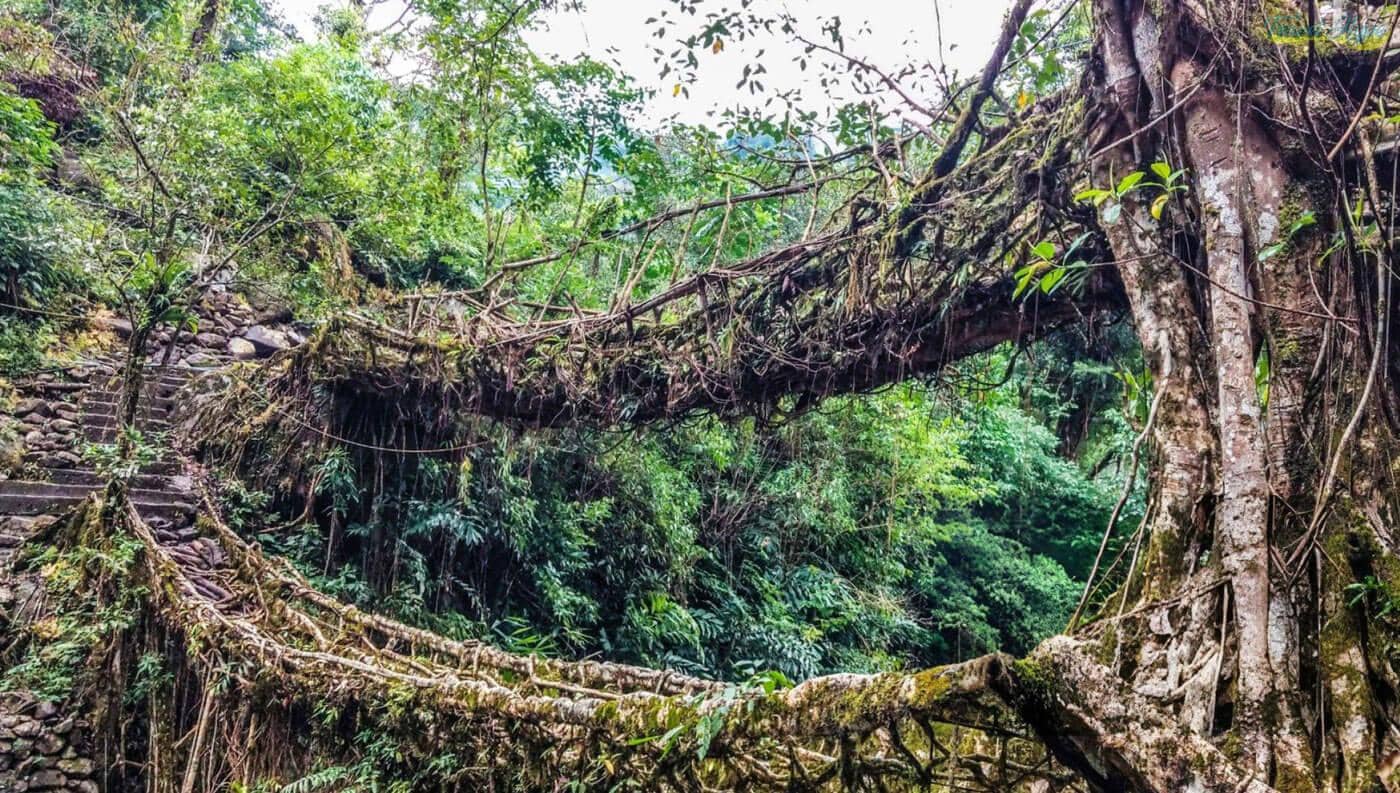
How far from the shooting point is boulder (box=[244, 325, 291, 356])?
7.65 metres

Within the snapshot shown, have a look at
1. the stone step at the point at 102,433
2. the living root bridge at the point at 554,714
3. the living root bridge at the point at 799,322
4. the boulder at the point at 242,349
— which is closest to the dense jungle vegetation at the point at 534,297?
the living root bridge at the point at 799,322

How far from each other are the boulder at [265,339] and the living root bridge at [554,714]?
387cm

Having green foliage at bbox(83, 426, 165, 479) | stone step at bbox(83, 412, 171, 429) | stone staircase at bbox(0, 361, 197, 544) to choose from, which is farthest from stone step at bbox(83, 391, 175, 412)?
green foliage at bbox(83, 426, 165, 479)

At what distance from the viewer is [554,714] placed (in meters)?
1.97

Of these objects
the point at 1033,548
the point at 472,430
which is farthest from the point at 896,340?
the point at 1033,548

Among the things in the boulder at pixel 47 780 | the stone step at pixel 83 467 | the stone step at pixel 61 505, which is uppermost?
the stone step at pixel 83 467

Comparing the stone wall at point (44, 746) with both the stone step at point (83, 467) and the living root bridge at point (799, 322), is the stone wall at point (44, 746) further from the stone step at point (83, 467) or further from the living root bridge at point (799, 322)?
the living root bridge at point (799, 322)

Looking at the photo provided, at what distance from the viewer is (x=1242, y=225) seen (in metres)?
1.77

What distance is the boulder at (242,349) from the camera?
7328mm

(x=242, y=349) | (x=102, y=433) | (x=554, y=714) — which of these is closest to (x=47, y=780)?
(x=102, y=433)

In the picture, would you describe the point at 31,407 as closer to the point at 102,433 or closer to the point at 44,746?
the point at 102,433

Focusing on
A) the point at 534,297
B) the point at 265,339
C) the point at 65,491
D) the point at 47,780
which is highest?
the point at 534,297

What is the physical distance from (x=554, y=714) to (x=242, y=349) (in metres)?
6.93

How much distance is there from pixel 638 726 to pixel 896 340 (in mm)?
1649
